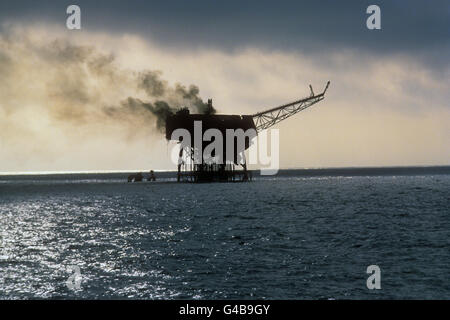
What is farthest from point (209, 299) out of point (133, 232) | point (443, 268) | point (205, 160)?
point (205, 160)

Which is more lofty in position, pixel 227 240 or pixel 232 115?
pixel 232 115

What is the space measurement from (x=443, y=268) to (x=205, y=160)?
274 feet

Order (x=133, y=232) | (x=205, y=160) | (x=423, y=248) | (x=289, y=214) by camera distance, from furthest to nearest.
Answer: (x=205, y=160), (x=289, y=214), (x=133, y=232), (x=423, y=248)

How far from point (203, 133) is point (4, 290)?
75.1 metres

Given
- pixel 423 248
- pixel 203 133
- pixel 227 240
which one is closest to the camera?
pixel 423 248

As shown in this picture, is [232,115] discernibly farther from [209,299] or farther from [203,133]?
[209,299]

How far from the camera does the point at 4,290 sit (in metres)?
18.4
